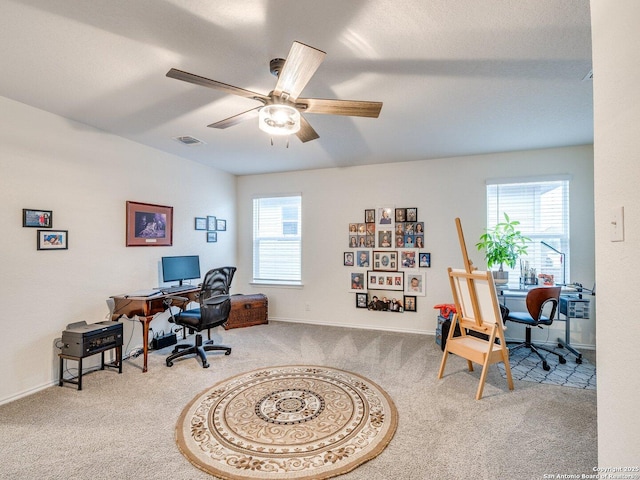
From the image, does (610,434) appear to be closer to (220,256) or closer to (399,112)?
(399,112)

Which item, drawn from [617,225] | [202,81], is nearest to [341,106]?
[202,81]

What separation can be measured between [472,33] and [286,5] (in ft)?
3.53

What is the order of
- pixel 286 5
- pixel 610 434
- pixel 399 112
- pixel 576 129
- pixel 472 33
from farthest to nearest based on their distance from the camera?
pixel 576 129, pixel 399 112, pixel 472 33, pixel 286 5, pixel 610 434

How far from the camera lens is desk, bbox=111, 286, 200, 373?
3.25m

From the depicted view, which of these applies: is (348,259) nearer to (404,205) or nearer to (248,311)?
(404,205)

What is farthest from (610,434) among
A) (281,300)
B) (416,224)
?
(281,300)

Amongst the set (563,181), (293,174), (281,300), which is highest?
(293,174)

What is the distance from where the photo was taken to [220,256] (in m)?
5.25

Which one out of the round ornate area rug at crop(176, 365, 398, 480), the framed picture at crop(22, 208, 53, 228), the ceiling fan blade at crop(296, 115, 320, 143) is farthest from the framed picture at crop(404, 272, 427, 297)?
the framed picture at crop(22, 208, 53, 228)

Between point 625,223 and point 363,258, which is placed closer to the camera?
point 625,223

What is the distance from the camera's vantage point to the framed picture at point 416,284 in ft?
15.2

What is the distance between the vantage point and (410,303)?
4688 mm

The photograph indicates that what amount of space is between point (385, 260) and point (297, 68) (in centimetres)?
356

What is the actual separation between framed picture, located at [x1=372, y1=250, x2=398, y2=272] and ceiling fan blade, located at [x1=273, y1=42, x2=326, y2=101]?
3.26 m
